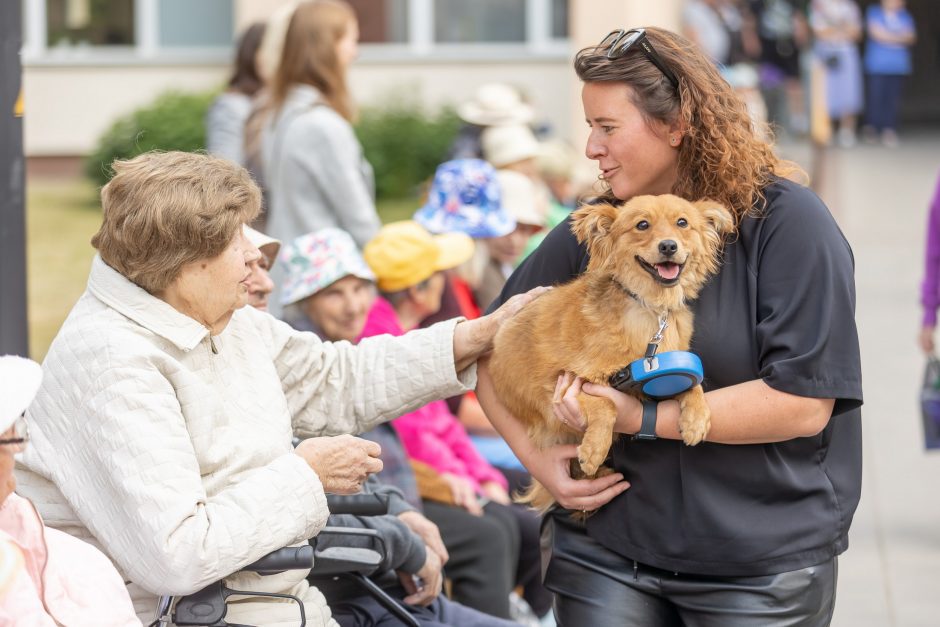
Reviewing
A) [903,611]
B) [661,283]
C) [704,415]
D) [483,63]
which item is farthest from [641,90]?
[483,63]

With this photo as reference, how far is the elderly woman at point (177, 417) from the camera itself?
2805 mm

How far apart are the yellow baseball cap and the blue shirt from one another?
A: 18165 millimetres

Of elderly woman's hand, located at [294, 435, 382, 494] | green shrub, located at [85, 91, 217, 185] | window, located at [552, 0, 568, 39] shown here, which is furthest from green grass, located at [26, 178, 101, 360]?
window, located at [552, 0, 568, 39]

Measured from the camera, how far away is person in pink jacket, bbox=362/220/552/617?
17.3 ft

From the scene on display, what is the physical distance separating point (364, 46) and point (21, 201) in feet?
52.2

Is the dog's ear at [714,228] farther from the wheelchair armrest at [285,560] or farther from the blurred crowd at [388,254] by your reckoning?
the blurred crowd at [388,254]

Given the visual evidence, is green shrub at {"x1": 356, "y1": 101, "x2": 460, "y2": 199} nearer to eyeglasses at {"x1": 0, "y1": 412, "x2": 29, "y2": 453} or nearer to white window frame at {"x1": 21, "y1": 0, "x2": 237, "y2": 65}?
white window frame at {"x1": 21, "y1": 0, "x2": 237, "y2": 65}

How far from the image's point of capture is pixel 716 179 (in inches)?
120

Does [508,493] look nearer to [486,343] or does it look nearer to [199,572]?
[486,343]

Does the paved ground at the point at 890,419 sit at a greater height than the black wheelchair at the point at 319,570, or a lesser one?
lesser

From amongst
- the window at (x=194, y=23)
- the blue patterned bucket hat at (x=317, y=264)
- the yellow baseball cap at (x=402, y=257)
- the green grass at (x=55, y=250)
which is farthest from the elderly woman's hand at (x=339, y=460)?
the window at (x=194, y=23)

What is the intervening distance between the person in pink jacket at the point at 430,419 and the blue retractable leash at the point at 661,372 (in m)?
2.22

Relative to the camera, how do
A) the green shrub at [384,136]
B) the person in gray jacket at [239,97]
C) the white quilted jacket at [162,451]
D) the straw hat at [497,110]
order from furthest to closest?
1. the green shrub at [384,136]
2. the straw hat at [497,110]
3. the person in gray jacket at [239,97]
4. the white quilted jacket at [162,451]

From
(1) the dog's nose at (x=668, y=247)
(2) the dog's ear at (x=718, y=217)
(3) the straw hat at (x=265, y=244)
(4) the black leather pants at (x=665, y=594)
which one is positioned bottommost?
(4) the black leather pants at (x=665, y=594)
